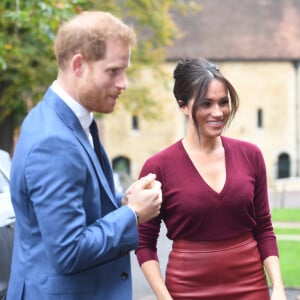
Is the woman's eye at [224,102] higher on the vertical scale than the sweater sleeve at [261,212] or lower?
higher

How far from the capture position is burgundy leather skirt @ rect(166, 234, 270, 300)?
307cm

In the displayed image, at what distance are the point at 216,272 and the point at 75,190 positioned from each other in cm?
104

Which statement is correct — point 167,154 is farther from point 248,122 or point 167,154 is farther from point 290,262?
point 248,122

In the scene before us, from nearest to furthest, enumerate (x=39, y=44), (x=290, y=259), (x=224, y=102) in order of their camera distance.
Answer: (x=224, y=102) < (x=290, y=259) < (x=39, y=44)

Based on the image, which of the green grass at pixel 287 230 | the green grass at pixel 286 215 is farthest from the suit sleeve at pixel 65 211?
the green grass at pixel 286 215

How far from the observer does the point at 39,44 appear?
1997 centimetres

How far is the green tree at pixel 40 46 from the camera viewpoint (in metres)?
10.3

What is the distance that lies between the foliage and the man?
7.10m

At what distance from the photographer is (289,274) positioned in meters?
9.63

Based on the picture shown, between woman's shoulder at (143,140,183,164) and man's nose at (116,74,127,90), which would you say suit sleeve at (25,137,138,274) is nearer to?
man's nose at (116,74,127,90)

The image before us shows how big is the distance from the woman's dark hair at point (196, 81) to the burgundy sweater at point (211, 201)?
0.66ft

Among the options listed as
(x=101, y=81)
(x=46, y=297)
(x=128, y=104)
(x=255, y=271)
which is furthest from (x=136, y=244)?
(x=128, y=104)

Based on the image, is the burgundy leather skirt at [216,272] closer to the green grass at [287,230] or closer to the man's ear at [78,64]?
the man's ear at [78,64]

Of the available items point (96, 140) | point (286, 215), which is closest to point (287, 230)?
point (286, 215)
